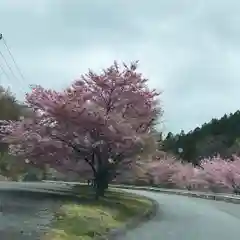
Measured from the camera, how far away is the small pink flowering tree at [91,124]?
3189 cm

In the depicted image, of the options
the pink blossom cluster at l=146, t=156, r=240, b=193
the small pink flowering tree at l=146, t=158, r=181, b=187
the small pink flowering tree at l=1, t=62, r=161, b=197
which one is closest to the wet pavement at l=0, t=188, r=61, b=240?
the small pink flowering tree at l=1, t=62, r=161, b=197

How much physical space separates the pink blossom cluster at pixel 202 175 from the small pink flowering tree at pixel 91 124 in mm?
30489

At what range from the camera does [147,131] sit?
35469mm

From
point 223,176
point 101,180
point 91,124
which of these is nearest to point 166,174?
point 223,176

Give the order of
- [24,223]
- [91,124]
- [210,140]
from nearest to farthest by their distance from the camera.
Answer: [24,223] < [91,124] < [210,140]

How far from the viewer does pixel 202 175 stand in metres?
76.4

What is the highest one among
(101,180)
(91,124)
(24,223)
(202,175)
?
(202,175)

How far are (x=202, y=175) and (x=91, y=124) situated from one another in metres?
46.9

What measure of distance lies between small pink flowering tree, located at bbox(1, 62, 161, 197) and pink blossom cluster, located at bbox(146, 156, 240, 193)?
100 ft

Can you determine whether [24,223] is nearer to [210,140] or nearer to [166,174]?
[166,174]

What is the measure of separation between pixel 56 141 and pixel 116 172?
16.8 ft

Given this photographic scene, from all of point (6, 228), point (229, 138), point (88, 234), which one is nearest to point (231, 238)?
point (88, 234)

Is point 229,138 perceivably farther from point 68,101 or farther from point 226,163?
point 68,101

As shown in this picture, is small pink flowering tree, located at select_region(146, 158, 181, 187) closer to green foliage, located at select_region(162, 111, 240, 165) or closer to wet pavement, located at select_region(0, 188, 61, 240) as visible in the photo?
green foliage, located at select_region(162, 111, 240, 165)
